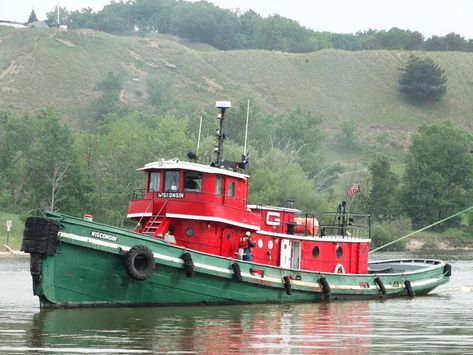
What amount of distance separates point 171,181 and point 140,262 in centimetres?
365

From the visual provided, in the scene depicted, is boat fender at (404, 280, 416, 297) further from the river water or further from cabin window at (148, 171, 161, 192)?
cabin window at (148, 171, 161, 192)

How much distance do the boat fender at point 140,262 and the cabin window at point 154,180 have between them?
349cm

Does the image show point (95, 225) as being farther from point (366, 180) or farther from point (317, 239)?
point (366, 180)

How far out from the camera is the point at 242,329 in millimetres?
30844

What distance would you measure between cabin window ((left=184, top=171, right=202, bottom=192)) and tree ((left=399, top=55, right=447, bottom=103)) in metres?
149

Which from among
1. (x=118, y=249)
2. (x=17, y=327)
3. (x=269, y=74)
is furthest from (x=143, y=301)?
(x=269, y=74)

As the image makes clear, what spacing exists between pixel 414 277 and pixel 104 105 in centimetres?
10957

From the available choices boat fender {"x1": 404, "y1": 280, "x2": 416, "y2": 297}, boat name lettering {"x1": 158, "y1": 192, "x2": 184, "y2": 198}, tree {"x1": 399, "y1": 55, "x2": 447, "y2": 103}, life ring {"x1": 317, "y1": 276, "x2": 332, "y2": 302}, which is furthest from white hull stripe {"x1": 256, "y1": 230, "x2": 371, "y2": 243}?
tree {"x1": 399, "y1": 55, "x2": 447, "y2": 103}

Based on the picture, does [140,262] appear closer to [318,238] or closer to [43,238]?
[43,238]

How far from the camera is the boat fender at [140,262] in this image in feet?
113

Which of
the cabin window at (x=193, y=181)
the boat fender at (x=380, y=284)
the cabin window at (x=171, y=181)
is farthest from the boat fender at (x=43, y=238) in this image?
the boat fender at (x=380, y=284)

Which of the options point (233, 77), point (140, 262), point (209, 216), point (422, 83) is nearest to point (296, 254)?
point (209, 216)

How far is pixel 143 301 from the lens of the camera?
3544cm

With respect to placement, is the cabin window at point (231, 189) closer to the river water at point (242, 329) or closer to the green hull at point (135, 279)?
the green hull at point (135, 279)
